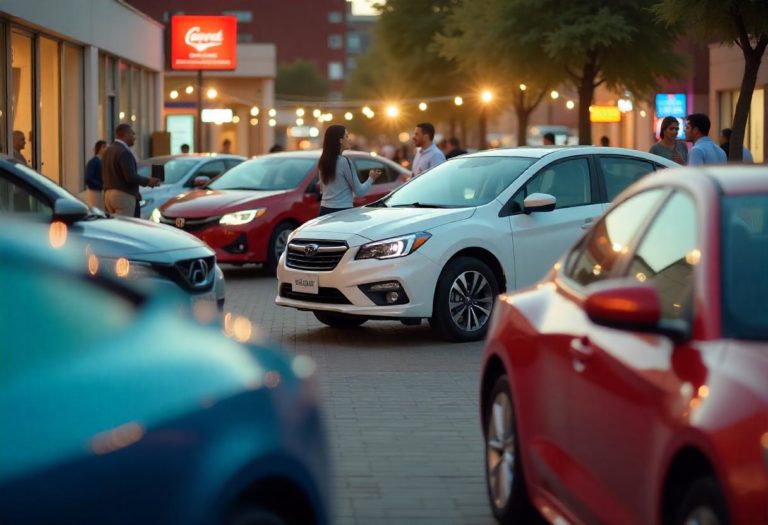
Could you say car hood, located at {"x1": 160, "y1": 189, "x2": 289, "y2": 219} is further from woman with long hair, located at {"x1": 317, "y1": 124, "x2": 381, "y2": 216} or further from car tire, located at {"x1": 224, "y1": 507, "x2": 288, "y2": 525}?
Result: car tire, located at {"x1": 224, "y1": 507, "x2": 288, "y2": 525}

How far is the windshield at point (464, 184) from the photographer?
42.6 feet

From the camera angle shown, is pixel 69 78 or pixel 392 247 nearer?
pixel 392 247

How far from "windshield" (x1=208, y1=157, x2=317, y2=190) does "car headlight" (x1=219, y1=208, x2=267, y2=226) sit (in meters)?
0.78

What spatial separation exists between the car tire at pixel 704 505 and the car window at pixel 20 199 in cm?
695

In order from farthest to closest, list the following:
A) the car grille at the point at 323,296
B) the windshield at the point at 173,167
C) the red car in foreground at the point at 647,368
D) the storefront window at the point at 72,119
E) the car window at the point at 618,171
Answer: the storefront window at the point at 72,119, the windshield at the point at 173,167, the car window at the point at 618,171, the car grille at the point at 323,296, the red car in foreground at the point at 647,368

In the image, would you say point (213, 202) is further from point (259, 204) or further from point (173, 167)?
point (173, 167)

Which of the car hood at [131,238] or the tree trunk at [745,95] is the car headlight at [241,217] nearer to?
the tree trunk at [745,95]

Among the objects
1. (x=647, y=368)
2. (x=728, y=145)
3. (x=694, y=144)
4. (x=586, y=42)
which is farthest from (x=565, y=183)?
(x=586, y=42)

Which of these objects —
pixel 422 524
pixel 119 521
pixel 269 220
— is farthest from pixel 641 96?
pixel 119 521

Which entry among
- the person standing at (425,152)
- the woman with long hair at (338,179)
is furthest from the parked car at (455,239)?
the person standing at (425,152)

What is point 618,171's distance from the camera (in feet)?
44.6

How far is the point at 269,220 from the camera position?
19.3 m

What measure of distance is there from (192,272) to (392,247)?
8.16 ft

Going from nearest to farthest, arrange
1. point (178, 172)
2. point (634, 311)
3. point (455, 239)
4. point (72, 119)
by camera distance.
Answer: point (634, 311)
point (455, 239)
point (178, 172)
point (72, 119)
